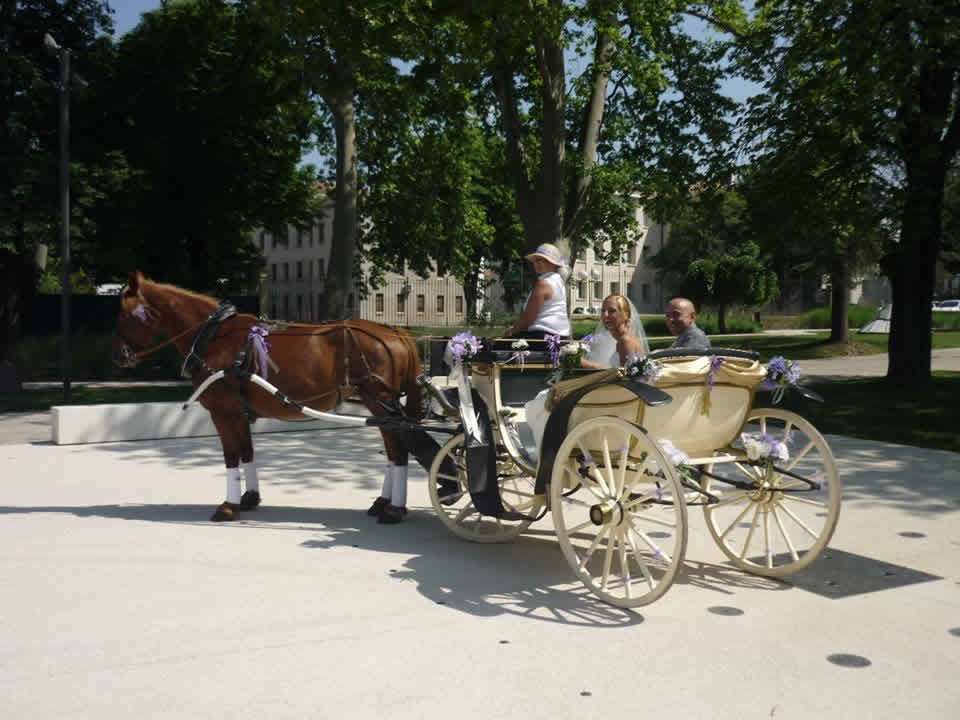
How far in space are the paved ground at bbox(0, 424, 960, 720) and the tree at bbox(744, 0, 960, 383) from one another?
8609mm

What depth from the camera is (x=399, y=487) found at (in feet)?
25.2

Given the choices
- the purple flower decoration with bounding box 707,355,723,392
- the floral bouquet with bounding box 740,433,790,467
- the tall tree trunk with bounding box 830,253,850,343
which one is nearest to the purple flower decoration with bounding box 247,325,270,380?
the purple flower decoration with bounding box 707,355,723,392

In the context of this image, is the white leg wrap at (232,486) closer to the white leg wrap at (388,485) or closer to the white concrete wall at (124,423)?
the white leg wrap at (388,485)

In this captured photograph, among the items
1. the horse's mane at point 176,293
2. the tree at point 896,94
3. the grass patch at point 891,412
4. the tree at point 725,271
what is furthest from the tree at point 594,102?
the tree at point 725,271

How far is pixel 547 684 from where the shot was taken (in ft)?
14.1

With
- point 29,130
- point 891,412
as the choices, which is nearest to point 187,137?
point 29,130

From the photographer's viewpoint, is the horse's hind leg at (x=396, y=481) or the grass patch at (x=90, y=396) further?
the grass patch at (x=90, y=396)

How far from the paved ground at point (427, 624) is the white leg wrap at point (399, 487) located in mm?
249

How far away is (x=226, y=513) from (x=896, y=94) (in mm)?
11696

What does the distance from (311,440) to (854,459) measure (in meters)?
6.75

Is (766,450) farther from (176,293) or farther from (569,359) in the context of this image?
(176,293)

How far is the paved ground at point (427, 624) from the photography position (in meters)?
4.14

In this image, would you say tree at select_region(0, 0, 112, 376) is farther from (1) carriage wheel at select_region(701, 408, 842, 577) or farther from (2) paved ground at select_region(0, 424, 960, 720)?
(1) carriage wheel at select_region(701, 408, 842, 577)

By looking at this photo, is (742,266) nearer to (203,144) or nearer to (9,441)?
(203,144)
